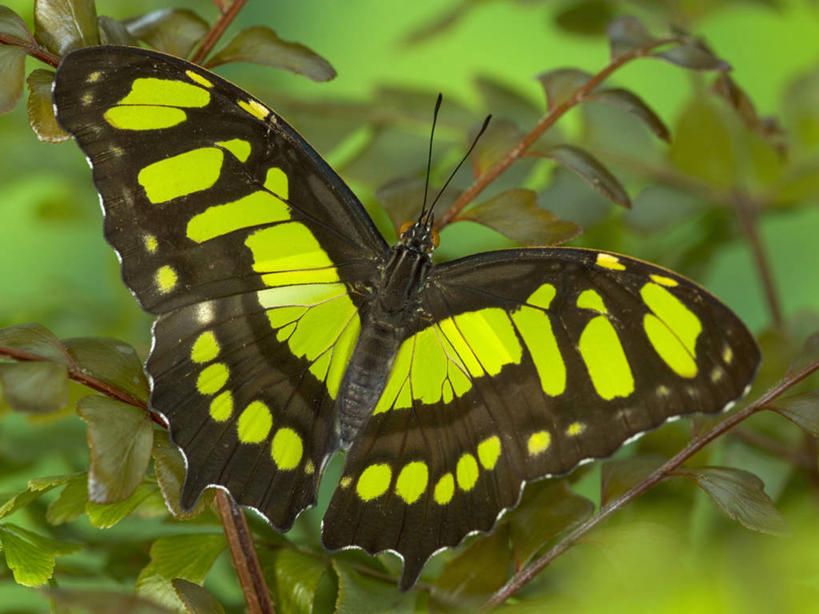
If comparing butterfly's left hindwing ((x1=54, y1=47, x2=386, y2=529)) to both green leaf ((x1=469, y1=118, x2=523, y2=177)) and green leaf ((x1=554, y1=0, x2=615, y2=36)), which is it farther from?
green leaf ((x1=554, y1=0, x2=615, y2=36))

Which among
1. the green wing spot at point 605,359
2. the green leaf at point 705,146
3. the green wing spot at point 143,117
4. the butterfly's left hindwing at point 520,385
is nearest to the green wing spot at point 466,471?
the butterfly's left hindwing at point 520,385

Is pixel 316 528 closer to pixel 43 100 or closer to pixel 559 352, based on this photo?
pixel 559 352

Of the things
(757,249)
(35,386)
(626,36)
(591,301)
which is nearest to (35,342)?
(35,386)

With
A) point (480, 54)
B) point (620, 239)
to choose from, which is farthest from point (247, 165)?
point (480, 54)

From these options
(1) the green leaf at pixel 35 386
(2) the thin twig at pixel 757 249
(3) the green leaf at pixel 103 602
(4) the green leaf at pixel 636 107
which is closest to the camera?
(3) the green leaf at pixel 103 602

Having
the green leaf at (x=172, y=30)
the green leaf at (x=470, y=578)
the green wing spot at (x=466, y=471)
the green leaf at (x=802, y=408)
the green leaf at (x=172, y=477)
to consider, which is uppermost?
the green leaf at (x=172, y=30)

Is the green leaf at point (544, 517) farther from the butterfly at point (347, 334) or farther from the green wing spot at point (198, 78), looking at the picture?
the green wing spot at point (198, 78)

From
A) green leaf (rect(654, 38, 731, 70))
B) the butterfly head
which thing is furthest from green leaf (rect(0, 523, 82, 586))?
green leaf (rect(654, 38, 731, 70))
